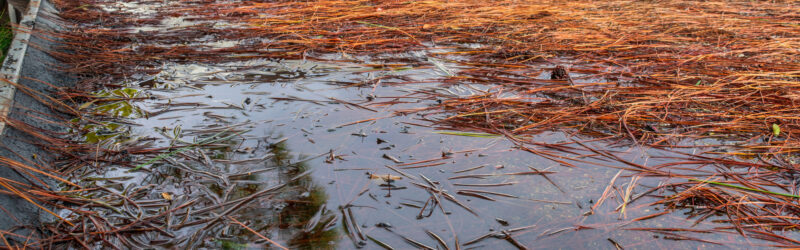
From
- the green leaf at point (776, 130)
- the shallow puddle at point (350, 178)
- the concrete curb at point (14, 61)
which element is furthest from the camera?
the green leaf at point (776, 130)

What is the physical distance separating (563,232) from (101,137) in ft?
6.21

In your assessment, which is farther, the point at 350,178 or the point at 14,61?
the point at 14,61

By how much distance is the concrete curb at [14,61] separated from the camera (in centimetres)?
189

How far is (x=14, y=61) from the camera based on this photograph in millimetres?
2299

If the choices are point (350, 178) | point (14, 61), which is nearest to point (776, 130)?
point (350, 178)

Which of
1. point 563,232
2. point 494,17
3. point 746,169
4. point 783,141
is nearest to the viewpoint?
point 563,232

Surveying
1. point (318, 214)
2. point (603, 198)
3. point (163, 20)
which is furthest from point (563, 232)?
point (163, 20)

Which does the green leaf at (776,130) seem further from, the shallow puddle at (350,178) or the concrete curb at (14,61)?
the concrete curb at (14,61)

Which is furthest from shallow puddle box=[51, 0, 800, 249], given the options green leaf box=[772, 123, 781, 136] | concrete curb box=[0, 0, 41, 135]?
green leaf box=[772, 123, 781, 136]

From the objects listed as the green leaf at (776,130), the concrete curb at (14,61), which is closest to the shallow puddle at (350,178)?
the concrete curb at (14,61)

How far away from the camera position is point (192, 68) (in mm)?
2875

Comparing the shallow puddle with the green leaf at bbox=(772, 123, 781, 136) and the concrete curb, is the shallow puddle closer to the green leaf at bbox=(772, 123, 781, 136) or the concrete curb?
the concrete curb

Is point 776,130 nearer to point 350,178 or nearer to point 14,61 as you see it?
point 350,178

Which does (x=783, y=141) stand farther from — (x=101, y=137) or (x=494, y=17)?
(x=101, y=137)
